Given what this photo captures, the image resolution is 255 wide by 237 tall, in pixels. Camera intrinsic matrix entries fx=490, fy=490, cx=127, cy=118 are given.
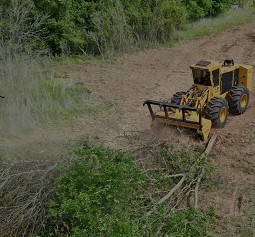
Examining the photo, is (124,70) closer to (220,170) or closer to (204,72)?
(204,72)

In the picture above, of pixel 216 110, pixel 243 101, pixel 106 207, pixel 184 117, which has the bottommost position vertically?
pixel 243 101

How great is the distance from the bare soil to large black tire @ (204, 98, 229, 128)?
9.8 inches

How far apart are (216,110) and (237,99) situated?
4.11 feet

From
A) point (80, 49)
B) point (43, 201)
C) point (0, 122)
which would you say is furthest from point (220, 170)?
point (80, 49)

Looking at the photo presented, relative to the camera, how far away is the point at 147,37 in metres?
20.0

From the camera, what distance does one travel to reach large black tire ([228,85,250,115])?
11805mm

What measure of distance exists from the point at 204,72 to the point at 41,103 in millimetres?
4545

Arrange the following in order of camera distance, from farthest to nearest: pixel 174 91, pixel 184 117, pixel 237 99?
pixel 174 91
pixel 237 99
pixel 184 117

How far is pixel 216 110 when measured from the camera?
10766mm

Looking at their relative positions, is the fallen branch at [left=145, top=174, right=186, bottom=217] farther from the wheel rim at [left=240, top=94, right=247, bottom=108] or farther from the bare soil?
the wheel rim at [left=240, top=94, right=247, bottom=108]

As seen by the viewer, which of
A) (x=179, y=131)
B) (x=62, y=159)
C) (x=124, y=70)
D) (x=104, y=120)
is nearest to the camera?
(x=62, y=159)

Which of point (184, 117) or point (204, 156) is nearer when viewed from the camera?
point (204, 156)

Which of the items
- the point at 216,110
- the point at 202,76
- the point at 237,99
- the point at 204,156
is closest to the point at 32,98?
the point at 202,76

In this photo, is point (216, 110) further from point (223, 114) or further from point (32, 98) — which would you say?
point (32, 98)
